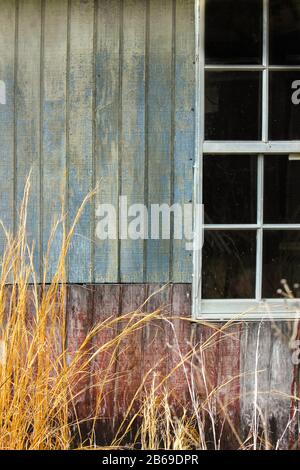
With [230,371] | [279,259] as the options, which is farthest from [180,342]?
[279,259]

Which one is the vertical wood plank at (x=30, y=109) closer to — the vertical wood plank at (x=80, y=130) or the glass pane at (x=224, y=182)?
the vertical wood plank at (x=80, y=130)

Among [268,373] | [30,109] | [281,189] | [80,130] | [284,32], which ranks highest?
[284,32]

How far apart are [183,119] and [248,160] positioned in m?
0.38

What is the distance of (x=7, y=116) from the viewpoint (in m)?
3.49

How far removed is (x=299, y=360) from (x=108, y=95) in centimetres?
162

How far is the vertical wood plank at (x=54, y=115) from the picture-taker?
3479mm

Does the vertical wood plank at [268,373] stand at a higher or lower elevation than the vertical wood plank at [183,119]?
lower

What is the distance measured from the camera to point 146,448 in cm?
339

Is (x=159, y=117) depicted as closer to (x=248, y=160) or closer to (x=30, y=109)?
(x=248, y=160)

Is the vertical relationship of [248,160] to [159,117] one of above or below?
below

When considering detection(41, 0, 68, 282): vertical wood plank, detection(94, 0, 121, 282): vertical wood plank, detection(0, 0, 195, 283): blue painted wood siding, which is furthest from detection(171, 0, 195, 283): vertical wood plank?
detection(41, 0, 68, 282): vertical wood plank

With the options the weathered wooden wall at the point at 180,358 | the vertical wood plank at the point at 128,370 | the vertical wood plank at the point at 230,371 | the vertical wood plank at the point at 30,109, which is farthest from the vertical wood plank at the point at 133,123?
the vertical wood plank at the point at 230,371

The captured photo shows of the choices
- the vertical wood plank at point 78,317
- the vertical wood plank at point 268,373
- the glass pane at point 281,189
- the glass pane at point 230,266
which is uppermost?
the glass pane at point 281,189

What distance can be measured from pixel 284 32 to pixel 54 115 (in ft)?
3.96
